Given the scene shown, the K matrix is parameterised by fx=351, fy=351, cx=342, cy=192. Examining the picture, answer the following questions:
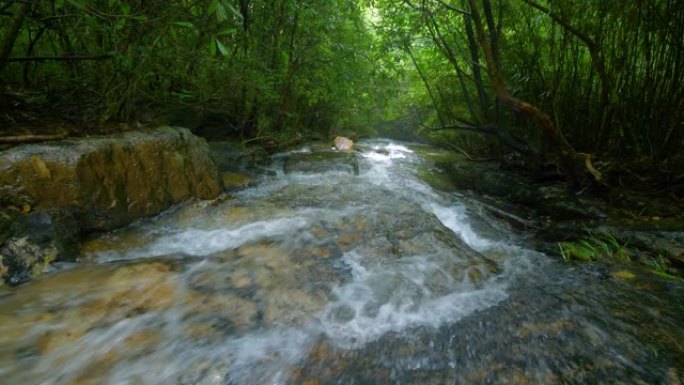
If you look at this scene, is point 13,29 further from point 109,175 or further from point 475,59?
point 475,59

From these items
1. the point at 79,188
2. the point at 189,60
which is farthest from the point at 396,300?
the point at 189,60

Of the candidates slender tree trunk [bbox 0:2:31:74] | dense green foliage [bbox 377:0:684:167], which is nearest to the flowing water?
slender tree trunk [bbox 0:2:31:74]

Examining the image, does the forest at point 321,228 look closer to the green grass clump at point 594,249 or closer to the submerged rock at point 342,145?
the green grass clump at point 594,249

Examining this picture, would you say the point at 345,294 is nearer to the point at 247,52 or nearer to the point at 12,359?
the point at 12,359

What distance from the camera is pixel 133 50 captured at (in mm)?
3432

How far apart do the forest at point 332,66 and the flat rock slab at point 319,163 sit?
1.10m

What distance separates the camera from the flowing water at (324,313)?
1.74 meters

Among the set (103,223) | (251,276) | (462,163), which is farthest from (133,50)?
(462,163)

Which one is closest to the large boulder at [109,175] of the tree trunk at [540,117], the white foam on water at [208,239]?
the white foam on water at [208,239]

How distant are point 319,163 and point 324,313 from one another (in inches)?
196

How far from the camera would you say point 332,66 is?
6957mm

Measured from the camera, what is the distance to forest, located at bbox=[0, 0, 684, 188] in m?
3.24

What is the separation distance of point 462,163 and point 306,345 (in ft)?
22.8

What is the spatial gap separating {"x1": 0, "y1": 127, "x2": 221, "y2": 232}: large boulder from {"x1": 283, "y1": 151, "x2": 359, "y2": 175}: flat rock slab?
261 cm
